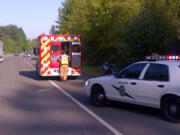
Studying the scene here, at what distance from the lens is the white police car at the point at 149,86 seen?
8.05 meters

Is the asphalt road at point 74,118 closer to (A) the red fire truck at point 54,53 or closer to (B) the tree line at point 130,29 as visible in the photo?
(A) the red fire truck at point 54,53

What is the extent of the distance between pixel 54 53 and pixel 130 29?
4541 millimetres

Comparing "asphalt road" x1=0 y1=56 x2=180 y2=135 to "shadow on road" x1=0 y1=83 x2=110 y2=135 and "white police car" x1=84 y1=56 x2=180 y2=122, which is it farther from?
"white police car" x1=84 y1=56 x2=180 y2=122

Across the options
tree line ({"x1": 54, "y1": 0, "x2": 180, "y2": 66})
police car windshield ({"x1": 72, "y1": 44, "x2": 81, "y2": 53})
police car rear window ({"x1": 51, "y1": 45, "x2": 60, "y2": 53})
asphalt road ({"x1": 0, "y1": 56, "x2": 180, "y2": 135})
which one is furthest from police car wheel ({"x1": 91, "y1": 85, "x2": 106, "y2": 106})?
police car rear window ({"x1": 51, "y1": 45, "x2": 60, "y2": 53})

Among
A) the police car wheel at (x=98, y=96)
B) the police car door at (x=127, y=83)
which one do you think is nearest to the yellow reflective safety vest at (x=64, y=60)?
the police car wheel at (x=98, y=96)

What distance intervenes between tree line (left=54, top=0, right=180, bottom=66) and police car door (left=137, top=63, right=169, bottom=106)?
8433 mm

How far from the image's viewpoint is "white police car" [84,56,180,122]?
805 cm

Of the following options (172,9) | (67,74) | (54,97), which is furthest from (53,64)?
(172,9)

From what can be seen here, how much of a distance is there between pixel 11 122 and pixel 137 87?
346 cm

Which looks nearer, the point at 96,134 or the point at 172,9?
the point at 96,134

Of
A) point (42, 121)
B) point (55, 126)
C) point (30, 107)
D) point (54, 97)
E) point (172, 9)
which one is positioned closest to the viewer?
point (55, 126)

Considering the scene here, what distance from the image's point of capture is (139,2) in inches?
941

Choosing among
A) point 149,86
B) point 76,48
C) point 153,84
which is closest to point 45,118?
point 149,86

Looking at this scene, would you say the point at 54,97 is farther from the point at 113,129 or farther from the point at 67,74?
the point at 67,74
